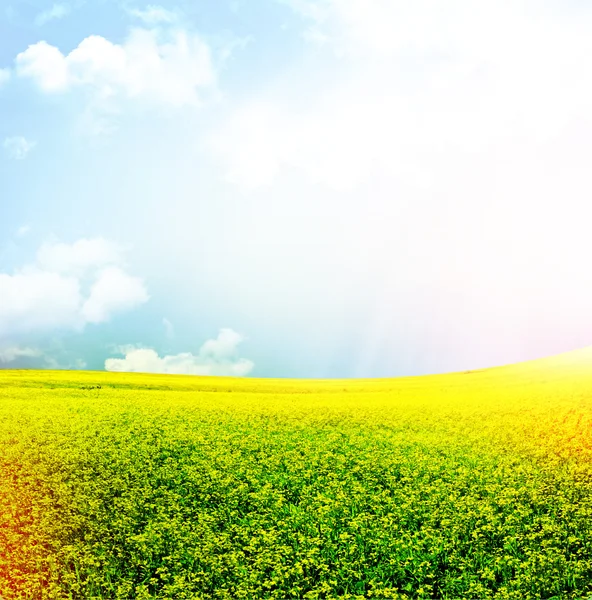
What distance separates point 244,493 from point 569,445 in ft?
39.5

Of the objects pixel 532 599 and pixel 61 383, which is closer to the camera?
pixel 532 599

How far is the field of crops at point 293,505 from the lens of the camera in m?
11.9

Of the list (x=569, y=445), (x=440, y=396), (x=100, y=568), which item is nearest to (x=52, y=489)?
(x=100, y=568)

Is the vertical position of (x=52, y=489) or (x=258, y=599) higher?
(x=52, y=489)

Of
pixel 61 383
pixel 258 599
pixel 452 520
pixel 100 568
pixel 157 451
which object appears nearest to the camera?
pixel 258 599

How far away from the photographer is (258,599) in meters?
11.2

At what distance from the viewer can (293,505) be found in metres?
14.8

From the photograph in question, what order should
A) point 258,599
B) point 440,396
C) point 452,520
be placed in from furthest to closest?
point 440,396
point 452,520
point 258,599

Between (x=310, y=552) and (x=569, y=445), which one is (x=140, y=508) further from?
(x=569, y=445)

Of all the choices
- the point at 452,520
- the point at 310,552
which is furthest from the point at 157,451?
the point at 452,520

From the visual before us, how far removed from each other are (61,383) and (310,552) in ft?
104

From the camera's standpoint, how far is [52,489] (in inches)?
621

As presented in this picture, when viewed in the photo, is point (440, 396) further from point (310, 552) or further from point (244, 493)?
point (310, 552)

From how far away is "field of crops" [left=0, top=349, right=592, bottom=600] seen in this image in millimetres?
11883
